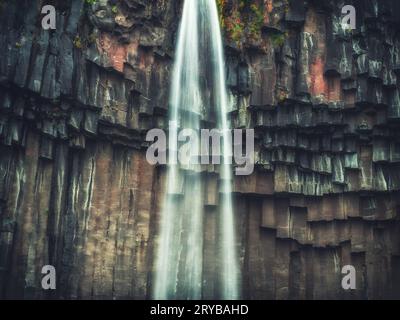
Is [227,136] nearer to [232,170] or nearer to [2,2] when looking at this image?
[232,170]

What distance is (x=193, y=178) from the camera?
2078cm

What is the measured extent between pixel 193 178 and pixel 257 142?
8.43ft

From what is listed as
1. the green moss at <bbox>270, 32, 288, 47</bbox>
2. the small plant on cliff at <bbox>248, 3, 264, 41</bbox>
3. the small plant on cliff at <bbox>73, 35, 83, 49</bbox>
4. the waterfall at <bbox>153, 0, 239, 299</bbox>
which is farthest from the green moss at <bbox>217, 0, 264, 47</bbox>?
the small plant on cliff at <bbox>73, 35, 83, 49</bbox>

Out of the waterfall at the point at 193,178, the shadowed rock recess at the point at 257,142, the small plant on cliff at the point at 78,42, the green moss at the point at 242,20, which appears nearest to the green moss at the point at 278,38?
the shadowed rock recess at the point at 257,142

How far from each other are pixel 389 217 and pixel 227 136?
244 inches

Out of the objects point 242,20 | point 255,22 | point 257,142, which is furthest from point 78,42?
point 257,142

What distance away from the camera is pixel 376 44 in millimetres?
20812

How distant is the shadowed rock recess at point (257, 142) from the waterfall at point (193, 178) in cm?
A: 30

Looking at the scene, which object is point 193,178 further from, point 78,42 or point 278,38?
point 78,42

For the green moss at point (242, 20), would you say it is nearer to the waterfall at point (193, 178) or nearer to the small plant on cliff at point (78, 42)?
the waterfall at point (193, 178)

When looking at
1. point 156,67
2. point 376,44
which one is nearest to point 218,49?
point 156,67

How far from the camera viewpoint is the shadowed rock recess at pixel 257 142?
19.3 metres

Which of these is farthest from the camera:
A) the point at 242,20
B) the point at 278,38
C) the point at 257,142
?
the point at 242,20

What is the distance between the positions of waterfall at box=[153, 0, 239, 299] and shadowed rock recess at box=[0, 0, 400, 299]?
295 millimetres
